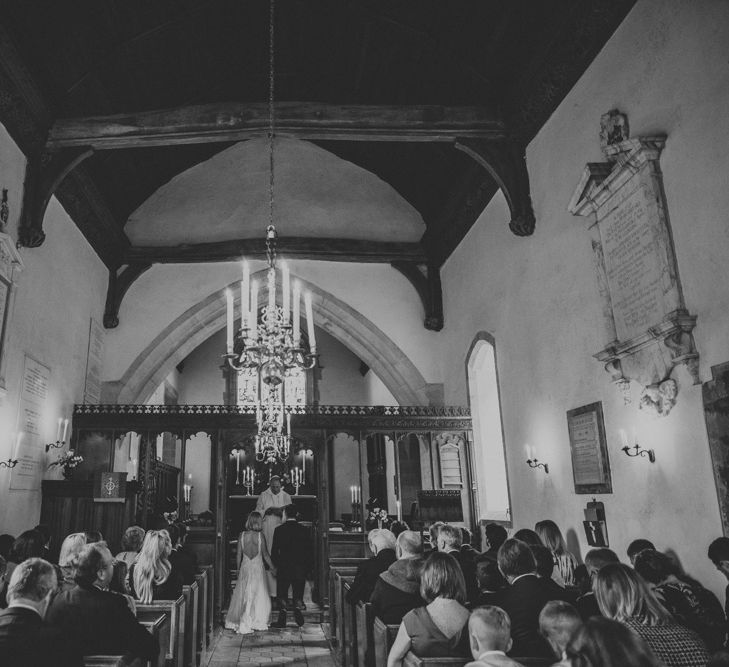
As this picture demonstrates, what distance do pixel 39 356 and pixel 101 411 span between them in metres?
1.79

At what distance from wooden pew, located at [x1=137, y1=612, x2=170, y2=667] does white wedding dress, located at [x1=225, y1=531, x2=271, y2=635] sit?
388 cm

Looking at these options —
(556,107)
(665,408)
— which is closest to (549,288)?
(556,107)

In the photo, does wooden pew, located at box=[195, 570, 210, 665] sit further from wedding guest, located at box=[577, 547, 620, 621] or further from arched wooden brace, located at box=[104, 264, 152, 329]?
arched wooden brace, located at box=[104, 264, 152, 329]

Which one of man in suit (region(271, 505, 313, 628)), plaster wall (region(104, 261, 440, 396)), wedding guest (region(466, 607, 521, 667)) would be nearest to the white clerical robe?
man in suit (region(271, 505, 313, 628))

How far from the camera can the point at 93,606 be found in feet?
11.4

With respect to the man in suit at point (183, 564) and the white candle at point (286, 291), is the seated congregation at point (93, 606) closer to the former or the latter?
the man in suit at point (183, 564)

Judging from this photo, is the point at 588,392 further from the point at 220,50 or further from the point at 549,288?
the point at 220,50

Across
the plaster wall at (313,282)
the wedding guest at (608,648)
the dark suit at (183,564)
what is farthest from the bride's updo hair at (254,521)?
the wedding guest at (608,648)

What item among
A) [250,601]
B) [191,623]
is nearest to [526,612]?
[191,623]

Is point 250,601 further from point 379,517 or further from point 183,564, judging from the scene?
point 379,517

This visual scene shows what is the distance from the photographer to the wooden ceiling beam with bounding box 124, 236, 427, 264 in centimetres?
1252

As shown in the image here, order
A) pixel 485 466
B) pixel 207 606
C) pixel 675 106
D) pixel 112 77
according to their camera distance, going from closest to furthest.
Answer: pixel 675 106 < pixel 207 606 < pixel 112 77 < pixel 485 466

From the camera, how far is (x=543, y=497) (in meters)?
8.05

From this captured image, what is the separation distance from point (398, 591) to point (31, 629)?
2.47 meters
